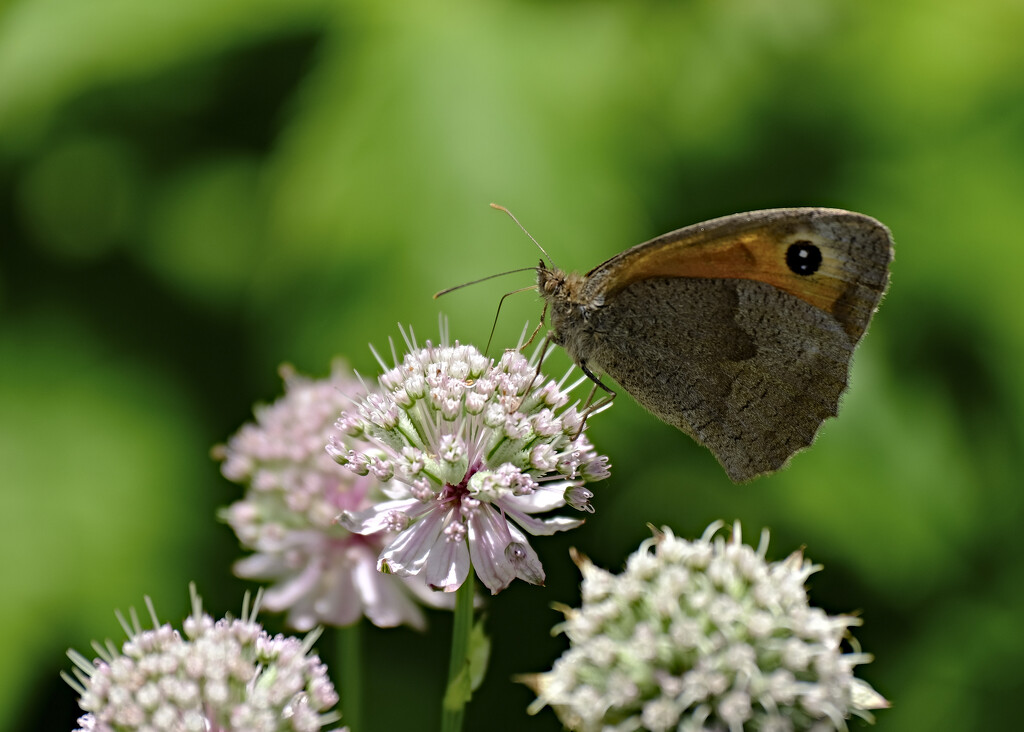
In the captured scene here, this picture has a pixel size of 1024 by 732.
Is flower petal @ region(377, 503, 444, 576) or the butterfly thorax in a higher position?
the butterfly thorax

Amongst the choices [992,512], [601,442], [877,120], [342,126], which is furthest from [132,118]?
[992,512]

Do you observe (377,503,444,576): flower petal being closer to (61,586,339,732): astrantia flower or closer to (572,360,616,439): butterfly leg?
(61,586,339,732): astrantia flower

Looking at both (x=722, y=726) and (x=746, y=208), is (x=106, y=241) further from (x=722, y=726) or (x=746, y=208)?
(x=722, y=726)

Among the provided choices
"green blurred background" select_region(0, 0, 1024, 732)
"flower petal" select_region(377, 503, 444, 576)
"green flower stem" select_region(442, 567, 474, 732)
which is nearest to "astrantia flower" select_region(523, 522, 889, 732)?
"green flower stem" select_region(442, 567, 474, 732)

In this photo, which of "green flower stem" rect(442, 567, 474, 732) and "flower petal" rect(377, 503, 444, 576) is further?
"flower petal" rect(377, 503, 444, 576)

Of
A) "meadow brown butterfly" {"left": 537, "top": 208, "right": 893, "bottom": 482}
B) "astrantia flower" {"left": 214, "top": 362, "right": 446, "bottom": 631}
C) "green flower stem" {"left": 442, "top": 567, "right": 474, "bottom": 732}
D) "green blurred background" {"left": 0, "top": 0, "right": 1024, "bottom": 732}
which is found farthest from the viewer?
"green blurred background" {"left": 0, "top": 0, "right": 1024, "bottom": 732}

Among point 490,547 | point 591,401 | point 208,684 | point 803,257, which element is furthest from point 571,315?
point 208,684

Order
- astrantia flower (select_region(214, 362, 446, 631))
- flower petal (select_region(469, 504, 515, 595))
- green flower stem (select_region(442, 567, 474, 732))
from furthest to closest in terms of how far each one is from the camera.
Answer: astrantia flower (select_region(214, 362, 446, 631)) < flower petal (select_region(469, 504, 515, 595)) < green flower stem (select_region(442, 567, 474, 732))

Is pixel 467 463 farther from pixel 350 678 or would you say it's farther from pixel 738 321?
pixel 738 321
